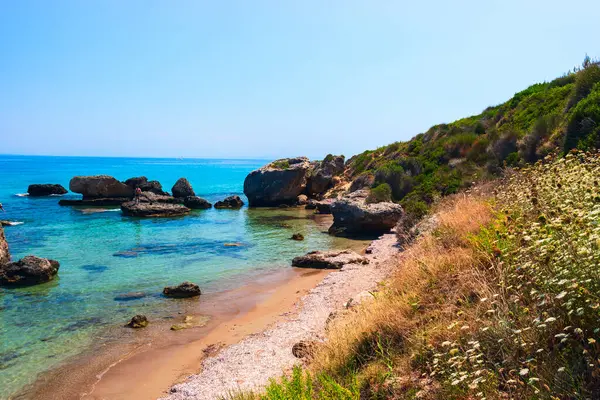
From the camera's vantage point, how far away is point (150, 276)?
18.3 metres

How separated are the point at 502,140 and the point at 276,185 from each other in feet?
87.1

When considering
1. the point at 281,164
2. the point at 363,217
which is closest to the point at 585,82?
the point at 363,217

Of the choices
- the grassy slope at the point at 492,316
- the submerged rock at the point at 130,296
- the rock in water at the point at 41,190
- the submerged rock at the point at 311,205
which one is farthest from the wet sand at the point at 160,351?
the rock in water at the point at 41,190

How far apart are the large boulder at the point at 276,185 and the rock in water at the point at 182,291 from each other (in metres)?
30.6

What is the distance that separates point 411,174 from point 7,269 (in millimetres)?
27679

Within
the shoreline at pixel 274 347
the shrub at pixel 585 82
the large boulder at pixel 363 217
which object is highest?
the shrub at pixel 585 82

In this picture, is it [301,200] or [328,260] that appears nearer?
[328,260]

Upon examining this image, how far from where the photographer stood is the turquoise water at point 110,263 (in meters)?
11.7

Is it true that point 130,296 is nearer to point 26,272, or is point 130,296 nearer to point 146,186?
point 26,272

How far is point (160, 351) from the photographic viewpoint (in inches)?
431

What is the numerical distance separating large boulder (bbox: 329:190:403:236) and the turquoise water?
1489 mm

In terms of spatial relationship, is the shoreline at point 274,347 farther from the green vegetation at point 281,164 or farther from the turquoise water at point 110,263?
the green vegetation at point 281,164

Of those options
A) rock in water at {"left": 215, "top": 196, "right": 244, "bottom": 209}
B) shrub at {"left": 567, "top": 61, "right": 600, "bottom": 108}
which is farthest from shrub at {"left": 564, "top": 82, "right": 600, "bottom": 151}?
rock in water at {"left": 215, "top": 196, "right": 244, "bottom": 209}

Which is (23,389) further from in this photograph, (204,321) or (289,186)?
(289,186)
